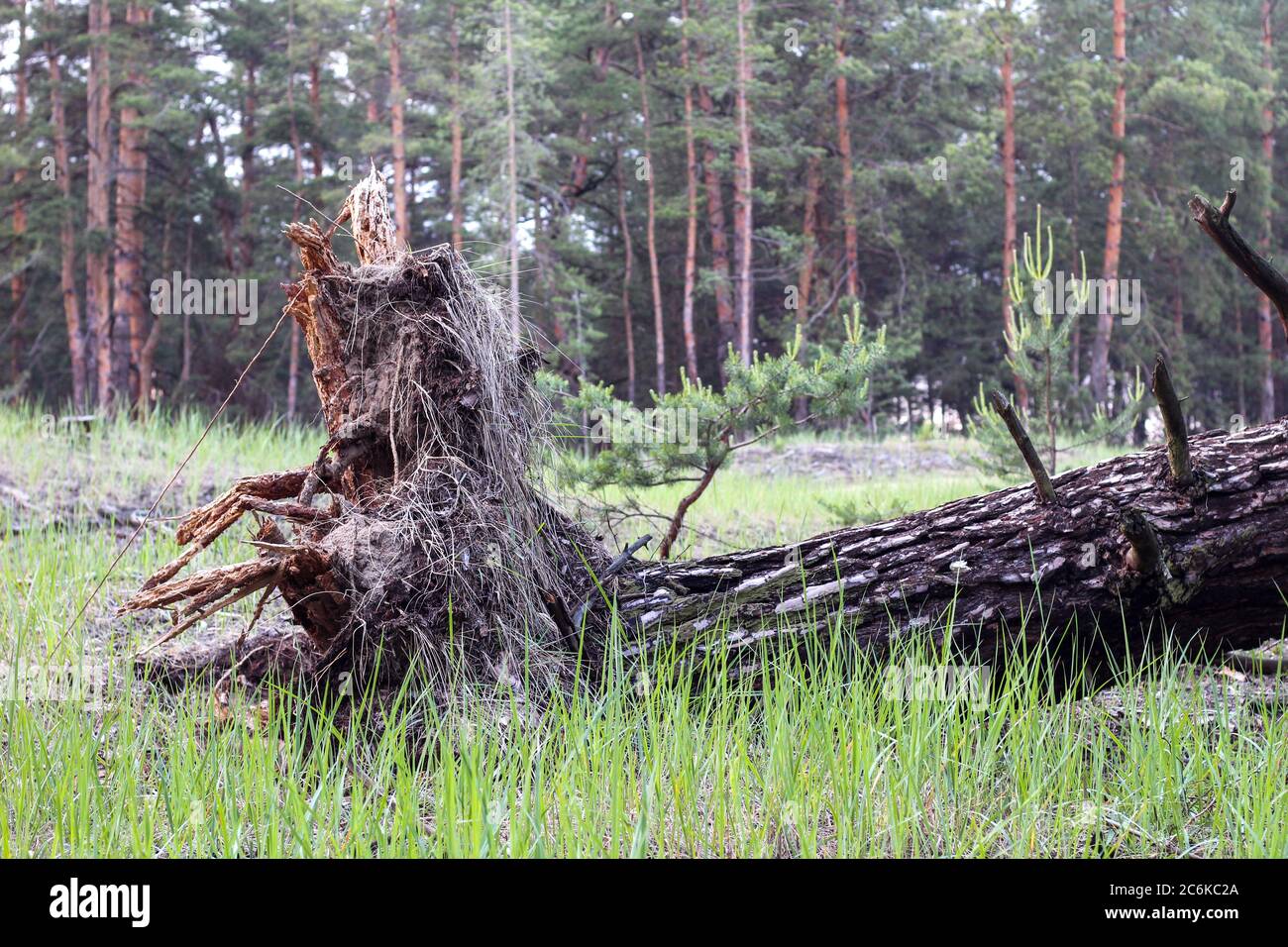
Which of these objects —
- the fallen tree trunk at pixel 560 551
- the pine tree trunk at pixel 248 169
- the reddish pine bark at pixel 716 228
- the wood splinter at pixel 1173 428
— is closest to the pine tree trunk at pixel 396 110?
the pine tree trunk at pixel 248 169

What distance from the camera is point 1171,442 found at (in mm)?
3184

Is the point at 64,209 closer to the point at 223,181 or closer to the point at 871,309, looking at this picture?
the point at 223,181

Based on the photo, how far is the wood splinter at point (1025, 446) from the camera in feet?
10.2

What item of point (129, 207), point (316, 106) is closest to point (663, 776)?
point (129, 207)

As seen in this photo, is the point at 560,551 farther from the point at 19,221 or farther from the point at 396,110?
the point at 19,221

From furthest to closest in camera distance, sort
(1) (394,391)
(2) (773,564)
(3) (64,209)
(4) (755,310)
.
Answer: (4) (755,310) < (3) (64,209) < (2) (773,564) < (1) (394,391)

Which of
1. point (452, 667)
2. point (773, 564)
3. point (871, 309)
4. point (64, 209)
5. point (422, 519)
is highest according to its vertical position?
point (64, 209)

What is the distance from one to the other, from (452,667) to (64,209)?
23.5 metres

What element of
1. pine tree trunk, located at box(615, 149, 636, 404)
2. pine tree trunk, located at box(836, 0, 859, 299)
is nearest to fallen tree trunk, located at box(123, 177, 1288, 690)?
pine tree trunk, located at box(836, 0, 859, 299)

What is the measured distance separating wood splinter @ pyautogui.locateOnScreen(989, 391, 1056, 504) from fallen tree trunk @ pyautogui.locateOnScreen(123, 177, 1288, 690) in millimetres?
14

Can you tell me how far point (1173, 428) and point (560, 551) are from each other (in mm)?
2130
